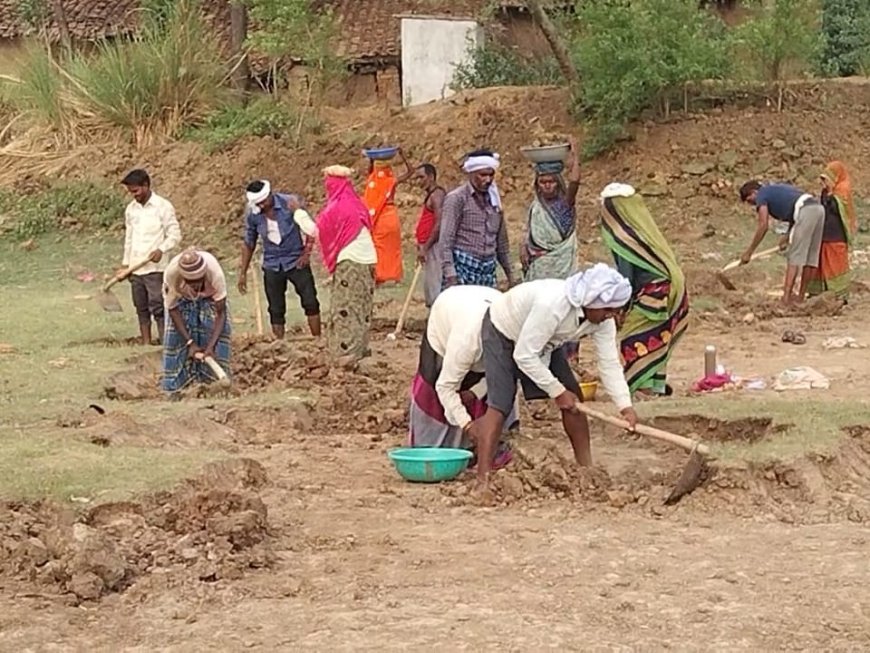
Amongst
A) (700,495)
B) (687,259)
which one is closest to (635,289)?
(700,495)

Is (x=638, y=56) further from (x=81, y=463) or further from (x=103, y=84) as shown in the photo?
(x=81, y=463)

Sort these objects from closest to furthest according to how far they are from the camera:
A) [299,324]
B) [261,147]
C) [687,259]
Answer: [299,324] < [687,259] < [261,147]

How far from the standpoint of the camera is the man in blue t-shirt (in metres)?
12.6

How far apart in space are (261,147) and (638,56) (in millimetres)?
5669

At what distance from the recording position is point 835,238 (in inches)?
514

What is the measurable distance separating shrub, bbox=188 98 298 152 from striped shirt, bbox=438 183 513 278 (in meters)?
11.7

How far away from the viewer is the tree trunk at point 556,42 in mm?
19031

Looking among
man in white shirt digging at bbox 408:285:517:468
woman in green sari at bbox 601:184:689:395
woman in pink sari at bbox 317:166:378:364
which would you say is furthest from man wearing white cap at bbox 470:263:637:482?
woman in pink sari at bbox 317:166:378:364

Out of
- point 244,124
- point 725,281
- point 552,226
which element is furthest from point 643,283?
point 244,124

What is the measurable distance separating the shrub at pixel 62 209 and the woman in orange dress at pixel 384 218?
7346mm

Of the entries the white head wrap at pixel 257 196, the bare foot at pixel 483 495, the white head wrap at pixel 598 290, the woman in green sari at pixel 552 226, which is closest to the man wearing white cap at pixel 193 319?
the white head wrap at pixel 257 196

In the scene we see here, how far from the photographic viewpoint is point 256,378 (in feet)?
34.2

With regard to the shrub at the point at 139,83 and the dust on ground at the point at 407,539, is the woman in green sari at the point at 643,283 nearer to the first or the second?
the dust on ground at the point at 407,539

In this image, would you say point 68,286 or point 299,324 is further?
point 68,286
